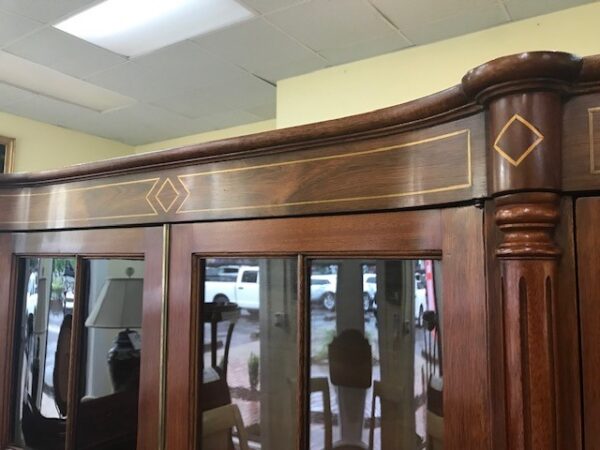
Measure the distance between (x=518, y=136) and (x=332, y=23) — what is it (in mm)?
1569

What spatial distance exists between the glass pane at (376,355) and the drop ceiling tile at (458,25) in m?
1.51

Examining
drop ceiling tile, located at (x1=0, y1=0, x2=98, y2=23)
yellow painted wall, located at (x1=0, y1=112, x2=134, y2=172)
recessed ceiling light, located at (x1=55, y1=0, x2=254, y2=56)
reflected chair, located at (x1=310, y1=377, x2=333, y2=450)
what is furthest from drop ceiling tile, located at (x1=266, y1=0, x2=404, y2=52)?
yellow painted wall, located at (x1=0, y1=112, x2=134, y2=172)

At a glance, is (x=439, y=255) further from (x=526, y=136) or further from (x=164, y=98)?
(x=164, y=98)

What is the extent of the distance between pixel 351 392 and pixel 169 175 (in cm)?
49

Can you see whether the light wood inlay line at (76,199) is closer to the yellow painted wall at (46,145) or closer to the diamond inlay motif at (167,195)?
the diamond inlay motif at (167,195)

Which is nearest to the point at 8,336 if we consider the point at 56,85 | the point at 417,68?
the point at 417,68

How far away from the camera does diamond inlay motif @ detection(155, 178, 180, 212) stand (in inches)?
34.3

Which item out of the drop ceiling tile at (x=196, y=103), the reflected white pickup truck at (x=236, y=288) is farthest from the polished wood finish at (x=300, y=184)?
the drop ceiling tile at (x=196, y=103)

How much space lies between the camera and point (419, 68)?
6.97ft

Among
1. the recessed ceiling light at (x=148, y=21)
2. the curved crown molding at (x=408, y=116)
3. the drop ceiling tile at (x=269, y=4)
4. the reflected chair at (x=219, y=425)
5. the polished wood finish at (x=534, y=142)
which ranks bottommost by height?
the reflected chair at (x=219, y=425)

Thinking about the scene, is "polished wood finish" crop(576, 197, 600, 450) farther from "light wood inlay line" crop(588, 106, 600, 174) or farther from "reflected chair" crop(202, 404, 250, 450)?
"reflected chair" crop(202, 404, 250, 450)

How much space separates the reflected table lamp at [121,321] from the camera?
94cm

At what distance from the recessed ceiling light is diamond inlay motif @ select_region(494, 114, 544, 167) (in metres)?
1.50

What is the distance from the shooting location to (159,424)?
2.76 ft
